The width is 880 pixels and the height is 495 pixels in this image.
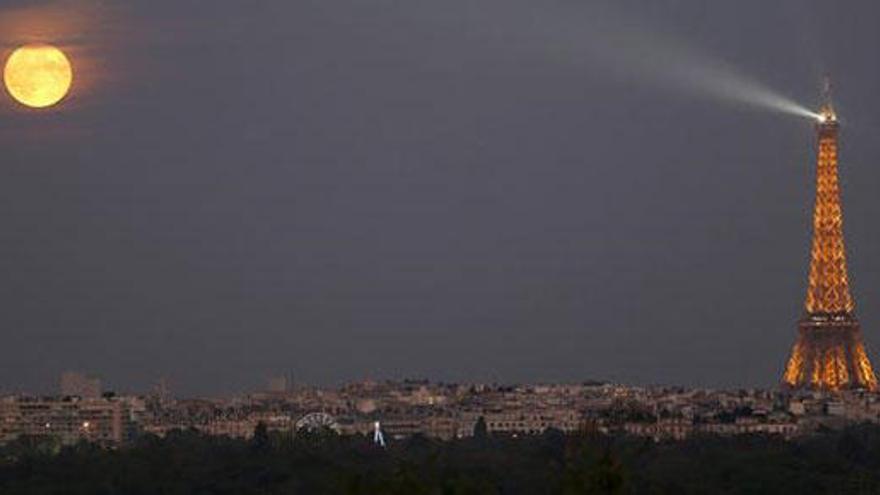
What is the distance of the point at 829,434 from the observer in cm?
10244

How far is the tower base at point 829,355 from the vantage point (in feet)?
316

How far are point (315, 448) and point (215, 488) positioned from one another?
38.5 ft

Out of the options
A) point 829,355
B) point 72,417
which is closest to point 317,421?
point 72,417

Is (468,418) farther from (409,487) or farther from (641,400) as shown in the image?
(409,487)

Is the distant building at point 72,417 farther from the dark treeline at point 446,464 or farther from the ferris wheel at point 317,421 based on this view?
the dark treeline at point 446,464

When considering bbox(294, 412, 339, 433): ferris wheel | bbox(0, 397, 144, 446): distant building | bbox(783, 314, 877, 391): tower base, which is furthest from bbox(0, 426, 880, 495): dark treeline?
bbox(0, 397, 144, 446): distant building

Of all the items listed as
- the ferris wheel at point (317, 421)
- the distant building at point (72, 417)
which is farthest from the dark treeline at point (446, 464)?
the distant building at point (72, 417)

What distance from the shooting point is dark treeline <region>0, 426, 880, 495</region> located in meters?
73.6

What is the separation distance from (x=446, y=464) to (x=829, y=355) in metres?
22.5

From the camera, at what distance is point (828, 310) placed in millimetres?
96562

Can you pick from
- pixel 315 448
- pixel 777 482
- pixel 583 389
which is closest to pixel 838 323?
pixel 315 448

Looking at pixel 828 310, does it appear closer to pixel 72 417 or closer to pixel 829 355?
pixel 829 355

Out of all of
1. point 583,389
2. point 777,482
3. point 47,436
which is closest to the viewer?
point 777,482

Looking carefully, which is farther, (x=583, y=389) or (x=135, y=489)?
(x=583, y=389)
